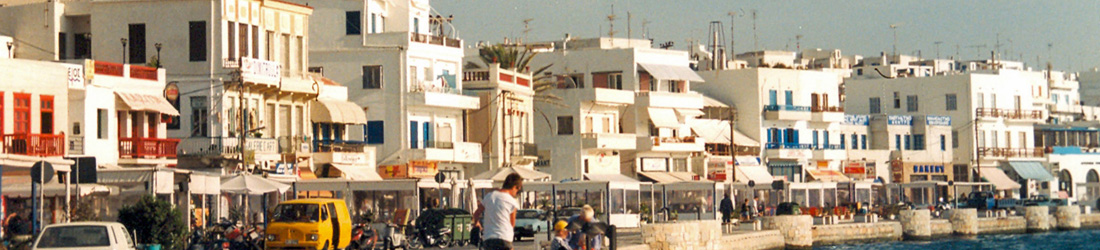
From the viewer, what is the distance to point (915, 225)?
71375 millimetres

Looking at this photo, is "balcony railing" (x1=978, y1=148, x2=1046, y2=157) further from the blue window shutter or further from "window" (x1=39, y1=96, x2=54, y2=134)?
"window" (x1=39, y1=96, x2=54, y2=134)

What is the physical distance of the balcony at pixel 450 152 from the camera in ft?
216

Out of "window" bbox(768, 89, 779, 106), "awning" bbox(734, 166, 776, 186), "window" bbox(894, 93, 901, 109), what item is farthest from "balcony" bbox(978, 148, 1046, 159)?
"awning" bbox(734, 166, 776, 186)

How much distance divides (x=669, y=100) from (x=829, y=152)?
15.5 metres

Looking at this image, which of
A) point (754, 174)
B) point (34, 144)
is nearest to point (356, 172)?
point (34, 144)

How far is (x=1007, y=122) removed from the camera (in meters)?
108

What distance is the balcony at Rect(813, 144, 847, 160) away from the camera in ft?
311

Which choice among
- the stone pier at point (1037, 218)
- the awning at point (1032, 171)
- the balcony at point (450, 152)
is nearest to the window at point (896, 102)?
the awning at point (1032, 171)

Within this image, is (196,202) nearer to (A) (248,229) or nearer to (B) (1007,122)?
(A) (248,229)

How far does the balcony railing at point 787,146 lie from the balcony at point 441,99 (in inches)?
1008

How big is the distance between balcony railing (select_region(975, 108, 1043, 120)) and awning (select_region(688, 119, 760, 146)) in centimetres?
2064

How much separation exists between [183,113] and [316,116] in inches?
270

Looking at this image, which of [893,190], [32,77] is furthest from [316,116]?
[893,190]

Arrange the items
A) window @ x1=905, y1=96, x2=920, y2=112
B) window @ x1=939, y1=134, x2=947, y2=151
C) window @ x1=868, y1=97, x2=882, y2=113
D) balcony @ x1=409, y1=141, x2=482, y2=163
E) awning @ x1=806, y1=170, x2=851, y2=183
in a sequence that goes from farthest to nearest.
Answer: window @ x1=868, y1=97, x2=882, y2=113 < window @ x1=905, y1=96, x2=920, y2=112 < window @ x1=939, y1=134, x2=947, y2=151 < awning @ x1=806, y1=170, x2=851, y2=183 < balcony @ x1=409, y1=141, x2=482, y2=163
